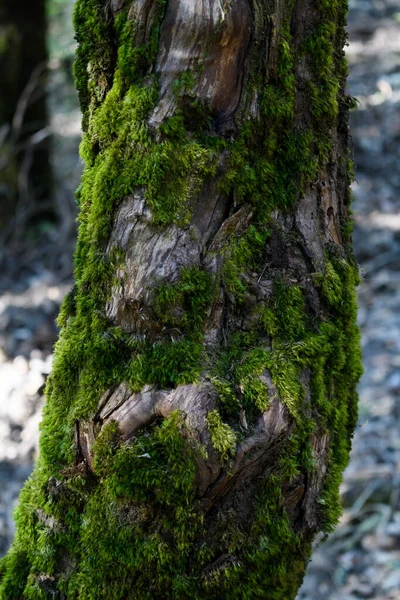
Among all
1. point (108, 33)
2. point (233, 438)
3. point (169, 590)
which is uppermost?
point (108, 33)

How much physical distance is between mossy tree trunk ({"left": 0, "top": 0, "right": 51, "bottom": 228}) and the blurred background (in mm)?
14

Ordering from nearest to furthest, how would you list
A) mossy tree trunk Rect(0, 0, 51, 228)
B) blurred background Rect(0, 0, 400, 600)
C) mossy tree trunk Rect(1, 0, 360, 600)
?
mossy tree trunk Rect(1, 0, 360, 600)
blurred background Rect(0, 0, 400, 600)
mossy tree trunk Rect(0, 0, 51, 228)

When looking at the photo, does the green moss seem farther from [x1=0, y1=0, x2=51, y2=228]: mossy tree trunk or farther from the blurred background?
[x1=0, y1=0, x2=51, y2=228]: mossy tree trunk

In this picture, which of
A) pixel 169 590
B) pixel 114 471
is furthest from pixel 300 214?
pixel 169 590

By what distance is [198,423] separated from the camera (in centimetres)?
154

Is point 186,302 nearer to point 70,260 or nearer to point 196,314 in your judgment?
point 196,314

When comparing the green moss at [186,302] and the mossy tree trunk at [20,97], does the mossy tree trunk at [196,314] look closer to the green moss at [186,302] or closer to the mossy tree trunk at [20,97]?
the green moss at [186,302]

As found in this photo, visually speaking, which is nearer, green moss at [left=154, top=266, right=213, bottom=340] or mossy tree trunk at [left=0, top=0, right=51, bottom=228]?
green moss at [left=154, top=266, right=213, bottom=340]

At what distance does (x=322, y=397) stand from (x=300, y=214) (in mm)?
506

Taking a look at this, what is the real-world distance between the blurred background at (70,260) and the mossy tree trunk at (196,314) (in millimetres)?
480

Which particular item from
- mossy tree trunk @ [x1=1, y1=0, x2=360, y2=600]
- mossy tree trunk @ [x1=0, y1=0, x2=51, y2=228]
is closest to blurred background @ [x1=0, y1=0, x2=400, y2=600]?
mossy tree trunk @ [x1=0, y1=0, x2=51, y2=228]

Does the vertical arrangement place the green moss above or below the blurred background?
below

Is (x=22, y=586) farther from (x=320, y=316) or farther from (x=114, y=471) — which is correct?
(x=320, y=316)

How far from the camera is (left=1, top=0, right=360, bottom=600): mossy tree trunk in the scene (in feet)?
5.15
